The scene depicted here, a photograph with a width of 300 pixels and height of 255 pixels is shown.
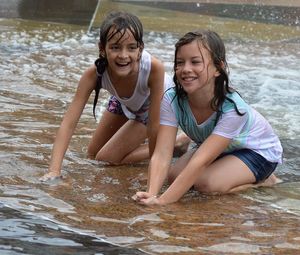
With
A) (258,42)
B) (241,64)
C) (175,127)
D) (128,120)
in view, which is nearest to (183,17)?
(258,42)

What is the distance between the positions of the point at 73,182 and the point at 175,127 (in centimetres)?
66

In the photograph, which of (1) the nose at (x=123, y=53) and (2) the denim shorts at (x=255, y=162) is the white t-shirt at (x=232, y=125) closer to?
(2) the denim shorts at (x=255, y=162)

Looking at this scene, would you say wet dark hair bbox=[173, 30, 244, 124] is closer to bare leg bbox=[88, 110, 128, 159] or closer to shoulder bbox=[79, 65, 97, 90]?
shoulder bbox=[79, 65, 97, 90]

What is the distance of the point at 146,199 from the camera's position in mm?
4016

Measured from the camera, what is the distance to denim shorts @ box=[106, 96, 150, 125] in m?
5.18

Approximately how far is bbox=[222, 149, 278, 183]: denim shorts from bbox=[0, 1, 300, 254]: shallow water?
0.10 meters

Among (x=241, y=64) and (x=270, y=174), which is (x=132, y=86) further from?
(x=241, y=64)

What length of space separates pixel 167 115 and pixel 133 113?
0.97m

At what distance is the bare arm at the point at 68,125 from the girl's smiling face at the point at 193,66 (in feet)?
2.24

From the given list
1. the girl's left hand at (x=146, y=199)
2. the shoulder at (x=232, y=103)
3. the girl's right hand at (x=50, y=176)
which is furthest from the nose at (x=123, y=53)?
the girl's left hand at (x=146, y=199)

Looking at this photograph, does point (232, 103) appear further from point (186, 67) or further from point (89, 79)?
point (89, 79)

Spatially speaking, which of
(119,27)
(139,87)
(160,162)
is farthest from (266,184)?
(119,27)

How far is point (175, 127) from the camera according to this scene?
4.36m

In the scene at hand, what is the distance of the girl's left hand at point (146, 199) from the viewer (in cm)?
401
